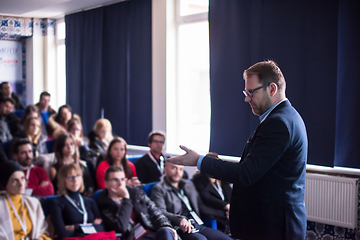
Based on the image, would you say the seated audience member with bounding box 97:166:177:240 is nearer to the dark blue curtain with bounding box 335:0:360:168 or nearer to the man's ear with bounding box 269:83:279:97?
the man's ear with bounding box 269:83:279:97

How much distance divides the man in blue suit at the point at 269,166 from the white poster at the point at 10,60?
4.80 feet

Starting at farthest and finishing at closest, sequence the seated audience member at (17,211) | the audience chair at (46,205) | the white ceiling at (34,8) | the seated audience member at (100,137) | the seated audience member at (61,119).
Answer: the seated audience member at (61,119) → the seated audience member at (100,137) → the audience chair at (46,205) → the seated audience member at (17,211) → the white ceiling at (34,8)

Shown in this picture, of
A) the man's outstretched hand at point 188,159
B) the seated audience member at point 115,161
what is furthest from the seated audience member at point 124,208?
the man's outstretched hand at point 188,159

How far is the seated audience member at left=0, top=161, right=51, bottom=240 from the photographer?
296 centimetres

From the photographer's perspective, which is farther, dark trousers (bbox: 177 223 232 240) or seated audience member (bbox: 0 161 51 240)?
seated audience member (bbox: 0 161 51 240)

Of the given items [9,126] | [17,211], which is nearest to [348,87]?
[17,211]

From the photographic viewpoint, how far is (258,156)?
1.52 meters

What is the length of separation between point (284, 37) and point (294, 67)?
1.12 feet

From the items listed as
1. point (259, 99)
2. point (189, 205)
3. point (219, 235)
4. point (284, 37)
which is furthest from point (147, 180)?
point (259, 99)

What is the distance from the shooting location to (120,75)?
6.10 m

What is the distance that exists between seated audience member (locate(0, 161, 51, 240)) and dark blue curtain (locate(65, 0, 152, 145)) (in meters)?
2.29

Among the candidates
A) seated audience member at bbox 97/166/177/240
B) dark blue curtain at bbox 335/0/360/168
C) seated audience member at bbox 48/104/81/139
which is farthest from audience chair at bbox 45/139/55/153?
dark blue curtain at bbox 335/0/360/168

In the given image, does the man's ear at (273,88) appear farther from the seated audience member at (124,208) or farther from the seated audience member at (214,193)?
the seated audience member at (214,193)

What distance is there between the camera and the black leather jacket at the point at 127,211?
321cm
